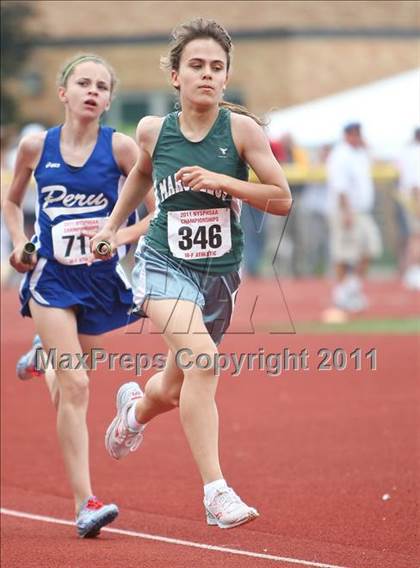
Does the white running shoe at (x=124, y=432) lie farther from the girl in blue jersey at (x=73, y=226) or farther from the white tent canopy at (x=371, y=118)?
the white tent canopy at (x=371, y=118)

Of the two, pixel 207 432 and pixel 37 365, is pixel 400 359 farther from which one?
pixel 207 432

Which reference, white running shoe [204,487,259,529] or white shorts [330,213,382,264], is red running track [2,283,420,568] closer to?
white running shoe [204,487,259,529]

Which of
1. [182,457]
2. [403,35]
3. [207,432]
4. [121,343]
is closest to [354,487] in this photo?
[182,457]

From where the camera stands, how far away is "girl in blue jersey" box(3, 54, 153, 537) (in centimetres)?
662

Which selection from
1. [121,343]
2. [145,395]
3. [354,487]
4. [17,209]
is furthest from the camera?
[121,343]

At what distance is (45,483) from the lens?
320 inches

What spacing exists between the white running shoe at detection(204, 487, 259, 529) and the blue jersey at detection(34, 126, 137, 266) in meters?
1.76

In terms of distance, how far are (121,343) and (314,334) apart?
2.19m

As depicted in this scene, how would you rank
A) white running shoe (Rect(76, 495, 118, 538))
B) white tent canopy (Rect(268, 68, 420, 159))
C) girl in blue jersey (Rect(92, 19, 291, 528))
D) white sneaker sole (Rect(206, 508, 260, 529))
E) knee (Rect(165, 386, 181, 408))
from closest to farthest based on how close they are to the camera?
white sneaker sole (Rect(206, 508, 260, 529)) → girl in blue jersey (Rect(92, 19, 291, 528)) → knee (Rect(165, 386, 181, 408)) → white running shoe (Rect(76, 495, 118, 538)) → white tent canopy (Rect(268, 68, 420, 159))

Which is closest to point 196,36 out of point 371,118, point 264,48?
point 371,118

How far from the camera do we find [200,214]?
567 cm

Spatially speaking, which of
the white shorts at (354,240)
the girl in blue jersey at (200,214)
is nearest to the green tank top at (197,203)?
the girl in blue jersey at (200,214)

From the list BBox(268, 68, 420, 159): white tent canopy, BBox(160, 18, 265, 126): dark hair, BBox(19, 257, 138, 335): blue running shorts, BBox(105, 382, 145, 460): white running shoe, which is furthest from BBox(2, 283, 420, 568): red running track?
BBox(268, 68, 420, 159): white tent canopy

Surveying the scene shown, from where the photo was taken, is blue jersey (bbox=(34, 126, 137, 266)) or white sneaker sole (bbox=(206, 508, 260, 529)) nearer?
white sneaker sole (bbox=(206, 508, 260, 529))
